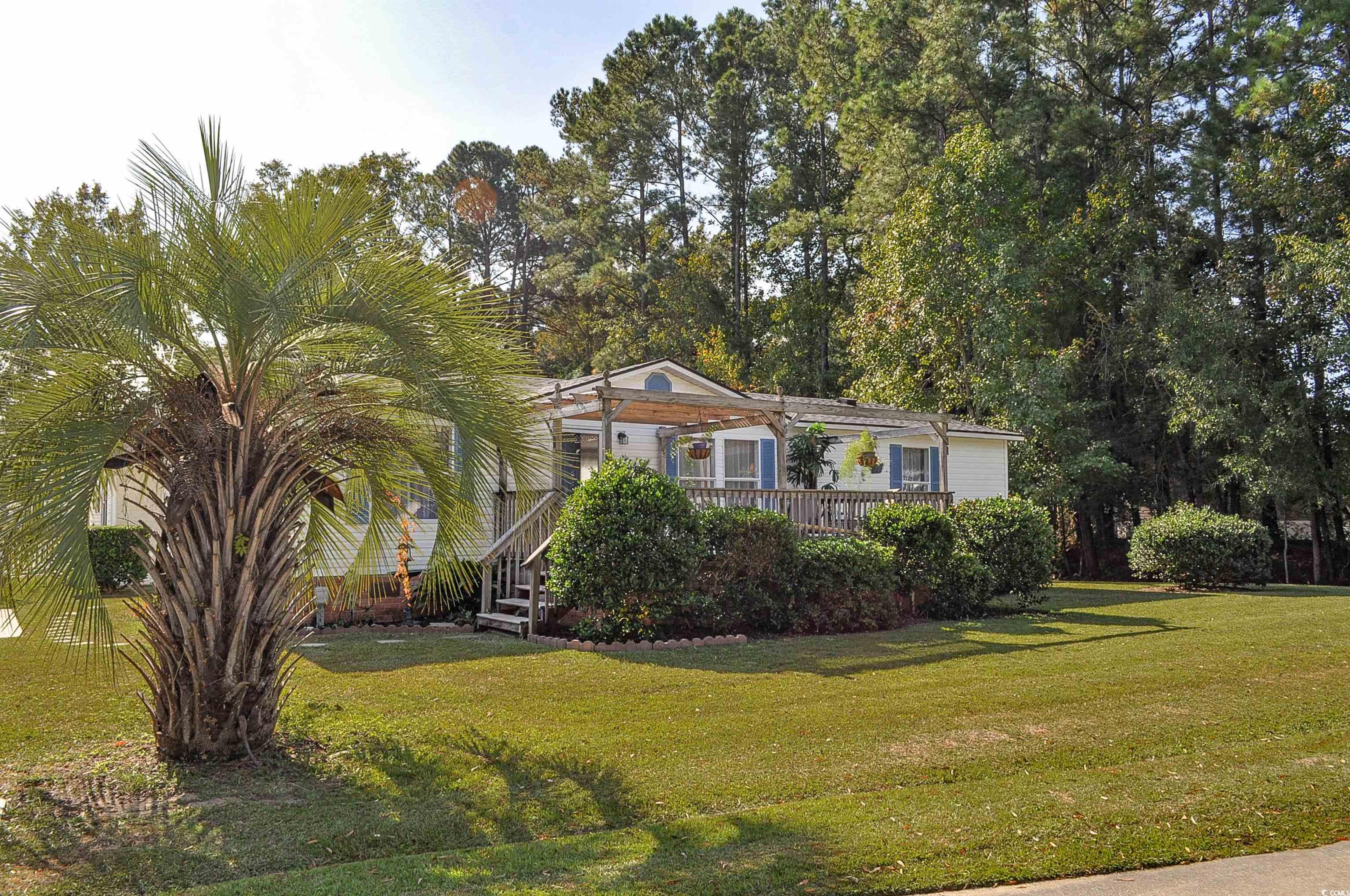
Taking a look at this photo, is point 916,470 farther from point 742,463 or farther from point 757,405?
point 757,405

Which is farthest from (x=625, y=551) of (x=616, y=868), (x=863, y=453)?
(x=863, y=453)

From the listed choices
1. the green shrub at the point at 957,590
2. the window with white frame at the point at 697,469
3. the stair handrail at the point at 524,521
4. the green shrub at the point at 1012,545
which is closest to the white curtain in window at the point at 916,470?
the window with white frame at the point at 697,469

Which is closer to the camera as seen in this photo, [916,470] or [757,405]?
[757,405]

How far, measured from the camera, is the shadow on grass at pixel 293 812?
4055 millimetres

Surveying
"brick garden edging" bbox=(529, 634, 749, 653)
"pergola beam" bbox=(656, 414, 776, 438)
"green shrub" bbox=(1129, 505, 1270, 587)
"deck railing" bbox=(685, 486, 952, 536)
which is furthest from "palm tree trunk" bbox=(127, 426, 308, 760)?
"green shrub" bbox=(1129, 505, 1270, 587)

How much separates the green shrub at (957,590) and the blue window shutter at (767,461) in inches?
223

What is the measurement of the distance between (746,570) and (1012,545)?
479 centimetres

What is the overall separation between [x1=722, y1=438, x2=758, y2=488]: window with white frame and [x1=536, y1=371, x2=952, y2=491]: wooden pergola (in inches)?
55.5

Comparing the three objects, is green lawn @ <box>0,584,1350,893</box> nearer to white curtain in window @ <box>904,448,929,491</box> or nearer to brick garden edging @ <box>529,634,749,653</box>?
brick garden edging @ <box>529,634,749,653</box>

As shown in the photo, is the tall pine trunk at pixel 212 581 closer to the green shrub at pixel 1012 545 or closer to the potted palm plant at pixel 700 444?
the potted palm plant at pixel 700 444

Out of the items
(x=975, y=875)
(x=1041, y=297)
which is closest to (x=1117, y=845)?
(x=975, y=875)

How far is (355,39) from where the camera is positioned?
9.71m

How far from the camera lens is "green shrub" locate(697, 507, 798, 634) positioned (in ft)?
35.8

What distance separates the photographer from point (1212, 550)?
1703cm
